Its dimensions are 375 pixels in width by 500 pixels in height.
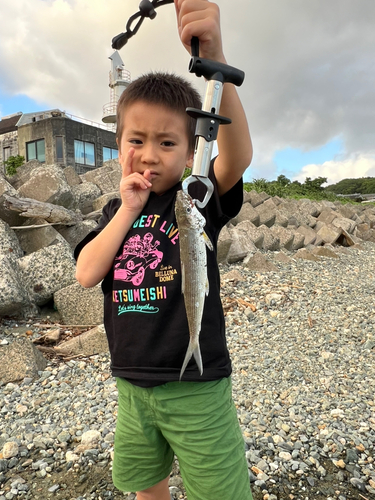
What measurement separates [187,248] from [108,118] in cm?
2765

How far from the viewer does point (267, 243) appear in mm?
9578

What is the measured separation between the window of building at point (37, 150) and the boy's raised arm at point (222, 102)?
27512 millimetres

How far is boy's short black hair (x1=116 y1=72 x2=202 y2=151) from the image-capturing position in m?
1.59

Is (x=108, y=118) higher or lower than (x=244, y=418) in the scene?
higher

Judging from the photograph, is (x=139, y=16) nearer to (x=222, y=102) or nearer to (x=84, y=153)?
(x=222, y=102)

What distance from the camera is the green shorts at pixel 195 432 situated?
1.48 metres

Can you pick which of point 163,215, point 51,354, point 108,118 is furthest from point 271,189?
point 163,215

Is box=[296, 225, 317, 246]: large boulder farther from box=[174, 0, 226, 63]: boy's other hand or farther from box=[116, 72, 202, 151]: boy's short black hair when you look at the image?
box=[174, 0, 226, 63]: boy's other hand

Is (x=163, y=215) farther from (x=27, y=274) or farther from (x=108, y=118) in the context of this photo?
(x=108, y=118)

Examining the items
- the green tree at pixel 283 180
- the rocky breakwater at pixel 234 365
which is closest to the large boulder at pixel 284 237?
the rocky breakwater at pixel 234 365

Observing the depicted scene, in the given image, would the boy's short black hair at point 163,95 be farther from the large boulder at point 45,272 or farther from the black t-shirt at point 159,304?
the large boulder at point 45,272

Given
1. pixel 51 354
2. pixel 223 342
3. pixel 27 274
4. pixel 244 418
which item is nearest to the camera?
pixel 223 342

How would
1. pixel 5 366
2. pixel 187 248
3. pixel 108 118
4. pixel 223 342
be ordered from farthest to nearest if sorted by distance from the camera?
pixel 108 118
pixel 5 366
pixel 223 342
pixel 187 248

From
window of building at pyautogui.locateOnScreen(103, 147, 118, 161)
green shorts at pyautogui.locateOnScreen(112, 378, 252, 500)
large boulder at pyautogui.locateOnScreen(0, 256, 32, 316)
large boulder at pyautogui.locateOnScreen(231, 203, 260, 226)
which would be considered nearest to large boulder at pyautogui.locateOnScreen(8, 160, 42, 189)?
large boulder at pyautogui.locateOnScreen(0, 256, 32, 316)
